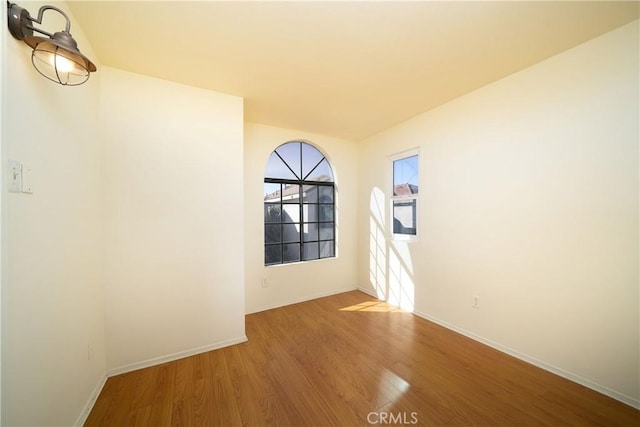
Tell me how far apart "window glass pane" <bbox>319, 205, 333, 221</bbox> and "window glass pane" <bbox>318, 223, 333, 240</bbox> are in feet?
0.35

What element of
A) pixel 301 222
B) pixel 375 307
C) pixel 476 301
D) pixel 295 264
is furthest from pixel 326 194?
pixel 476 301

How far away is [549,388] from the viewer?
170 centimetres

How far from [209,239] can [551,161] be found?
124 inches

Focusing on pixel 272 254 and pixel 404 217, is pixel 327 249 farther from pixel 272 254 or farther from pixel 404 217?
pixel 404 217

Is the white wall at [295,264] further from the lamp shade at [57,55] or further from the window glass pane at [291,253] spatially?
the lamp shade at [57,55]

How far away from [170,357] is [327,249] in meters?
2.44

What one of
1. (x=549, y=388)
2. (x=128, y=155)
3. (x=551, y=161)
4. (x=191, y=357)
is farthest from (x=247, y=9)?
(x=549, y=388)

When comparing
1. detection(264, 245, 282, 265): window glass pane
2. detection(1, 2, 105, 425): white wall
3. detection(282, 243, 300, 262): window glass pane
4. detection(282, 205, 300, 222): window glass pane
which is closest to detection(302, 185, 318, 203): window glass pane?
detection(282, 205, 300, 222): window glass pane

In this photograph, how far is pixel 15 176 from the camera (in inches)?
37.9

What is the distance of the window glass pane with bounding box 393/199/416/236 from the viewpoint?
10.3 feet

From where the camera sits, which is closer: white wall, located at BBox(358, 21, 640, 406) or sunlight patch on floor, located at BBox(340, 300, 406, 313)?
white wall, located at BBox(358, 21, 640, 406)

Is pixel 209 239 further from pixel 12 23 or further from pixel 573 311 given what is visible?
pixel 573 311

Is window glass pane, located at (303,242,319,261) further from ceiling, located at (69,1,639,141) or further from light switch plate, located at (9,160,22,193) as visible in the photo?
light switch plate, located at (9,160,22,193)

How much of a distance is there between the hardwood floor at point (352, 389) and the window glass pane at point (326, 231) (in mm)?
1648
